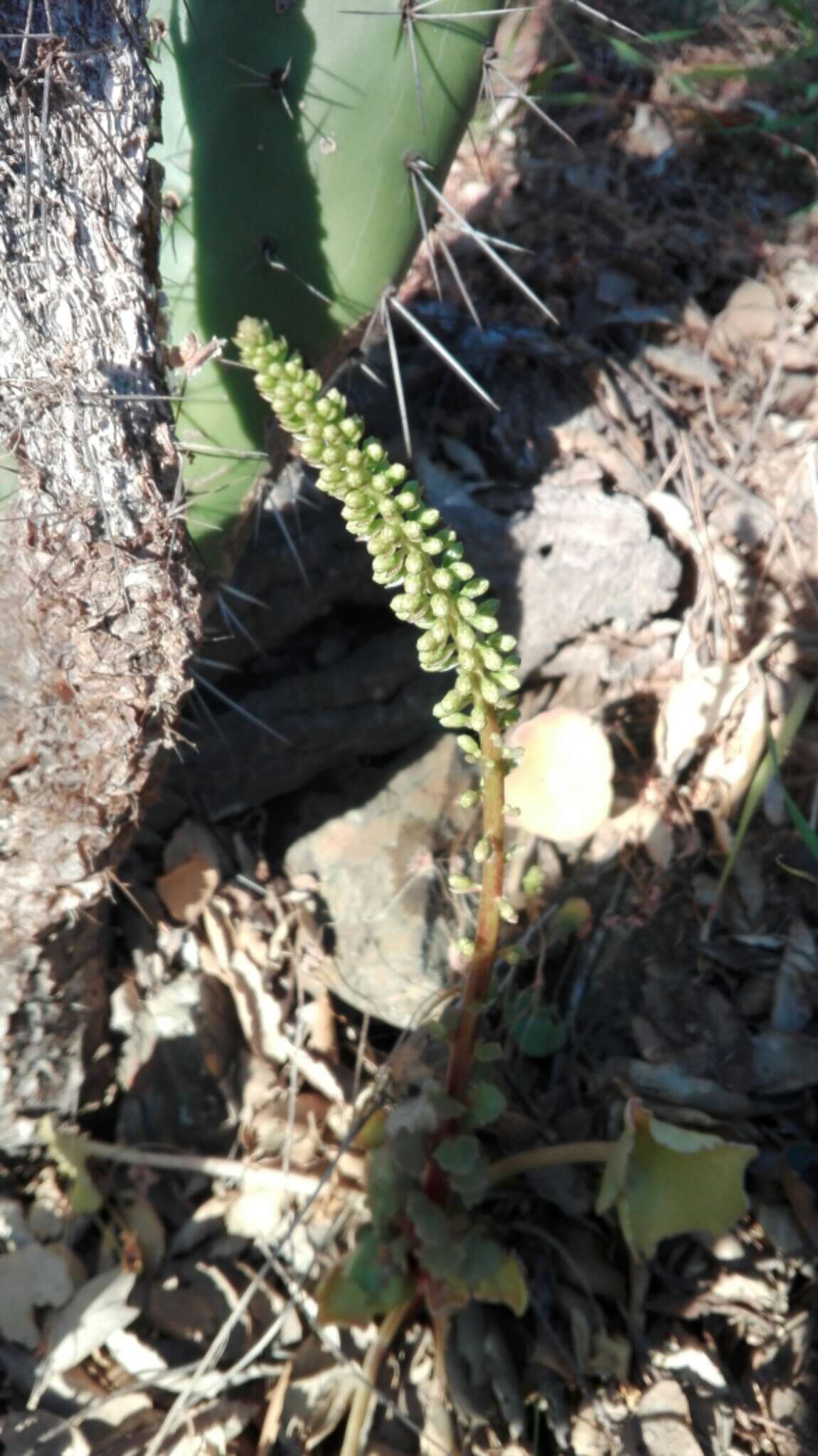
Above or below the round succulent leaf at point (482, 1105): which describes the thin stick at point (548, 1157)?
below

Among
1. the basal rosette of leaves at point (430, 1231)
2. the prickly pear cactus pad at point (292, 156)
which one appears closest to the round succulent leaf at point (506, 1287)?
the basal rosette of leaves at point (430, 1231)

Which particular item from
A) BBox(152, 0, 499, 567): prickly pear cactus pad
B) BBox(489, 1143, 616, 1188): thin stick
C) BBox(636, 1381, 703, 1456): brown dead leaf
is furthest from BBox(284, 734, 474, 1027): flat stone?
BBox(152, 0, 499, 567): prickly pear cactus pad

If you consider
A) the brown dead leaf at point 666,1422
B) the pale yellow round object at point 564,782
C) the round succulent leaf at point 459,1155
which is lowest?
the brown dead leaf at point 666,1422

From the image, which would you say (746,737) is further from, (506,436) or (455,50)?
(455,50)

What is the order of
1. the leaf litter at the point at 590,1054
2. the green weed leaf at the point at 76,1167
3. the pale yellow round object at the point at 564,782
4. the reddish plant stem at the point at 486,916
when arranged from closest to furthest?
1. the reddish plant stem at the point at 486,916
2. the leaf litter at the point at 590,1054
3. the green weed leaf at the point at 76,1167
4. the pale yellow round object at the point at 564,782

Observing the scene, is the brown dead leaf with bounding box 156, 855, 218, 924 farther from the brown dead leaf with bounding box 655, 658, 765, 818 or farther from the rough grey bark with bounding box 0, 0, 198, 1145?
the brown dead leaf with bounding box 655, 658, 765, 818

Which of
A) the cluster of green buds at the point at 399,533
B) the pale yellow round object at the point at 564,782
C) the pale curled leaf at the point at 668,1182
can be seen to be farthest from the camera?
the pale yellow round object at the point at 564,782

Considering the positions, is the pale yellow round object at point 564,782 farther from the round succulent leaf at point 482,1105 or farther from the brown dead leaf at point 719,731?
the round succulent leaf at point 482,1105
